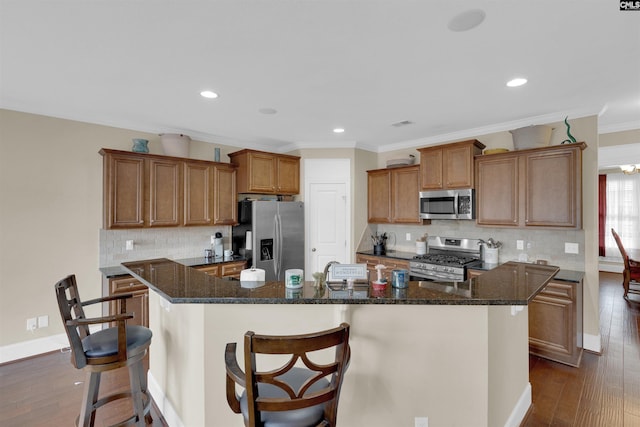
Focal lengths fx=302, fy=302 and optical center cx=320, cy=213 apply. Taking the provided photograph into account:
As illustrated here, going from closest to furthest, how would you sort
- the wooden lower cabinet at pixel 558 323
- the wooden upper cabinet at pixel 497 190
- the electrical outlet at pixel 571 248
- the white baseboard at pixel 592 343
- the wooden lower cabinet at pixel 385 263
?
the wooden lower cabinet at pixel 558 323, the white baseboard at pixel 592 343, the electrical outlet at pixel 571 248, the wooden upper cabinet at pixel 497 190, the wooden lower cabinet at pixel 385 263

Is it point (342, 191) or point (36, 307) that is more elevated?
point (342, 191)

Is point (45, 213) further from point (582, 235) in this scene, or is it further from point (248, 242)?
point (582, 235)

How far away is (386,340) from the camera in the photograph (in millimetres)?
1699

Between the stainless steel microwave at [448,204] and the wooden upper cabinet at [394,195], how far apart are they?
0.53 feet

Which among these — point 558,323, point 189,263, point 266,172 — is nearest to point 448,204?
point 558,323

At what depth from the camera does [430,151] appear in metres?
4.29

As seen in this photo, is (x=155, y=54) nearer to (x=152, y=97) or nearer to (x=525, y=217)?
(x=152, y=97)

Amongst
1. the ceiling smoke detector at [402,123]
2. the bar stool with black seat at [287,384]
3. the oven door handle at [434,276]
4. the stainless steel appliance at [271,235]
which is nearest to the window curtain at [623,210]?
the oven door handle at [434,276]

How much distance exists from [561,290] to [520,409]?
1.55 metres

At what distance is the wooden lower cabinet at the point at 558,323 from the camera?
9.93ft

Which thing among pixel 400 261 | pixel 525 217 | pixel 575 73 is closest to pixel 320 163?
pixel 400 261

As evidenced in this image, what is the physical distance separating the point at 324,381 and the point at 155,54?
2.42m

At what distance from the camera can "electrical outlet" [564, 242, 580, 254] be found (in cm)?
342

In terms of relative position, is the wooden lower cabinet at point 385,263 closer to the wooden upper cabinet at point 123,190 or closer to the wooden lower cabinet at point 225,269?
the wooden lower cabinet at point 225,269
